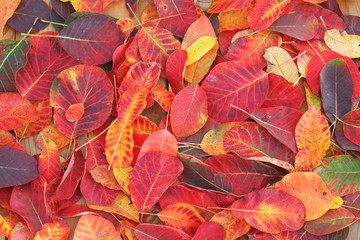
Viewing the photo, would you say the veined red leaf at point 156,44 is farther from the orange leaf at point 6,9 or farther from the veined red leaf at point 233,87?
the orange leaf at point 6,9

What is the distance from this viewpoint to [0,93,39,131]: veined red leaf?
62cm

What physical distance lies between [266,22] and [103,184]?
38 centimetres

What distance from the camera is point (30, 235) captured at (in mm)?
612

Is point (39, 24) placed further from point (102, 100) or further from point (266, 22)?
point (266, 22)

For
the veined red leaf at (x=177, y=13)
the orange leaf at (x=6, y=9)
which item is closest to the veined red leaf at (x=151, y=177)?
the veined red leaf at (x=177, y=13)

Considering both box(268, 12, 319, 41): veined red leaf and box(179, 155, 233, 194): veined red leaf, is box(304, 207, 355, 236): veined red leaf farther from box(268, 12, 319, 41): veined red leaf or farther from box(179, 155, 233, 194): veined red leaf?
box(268, 12, 319, 41): veined red leaf

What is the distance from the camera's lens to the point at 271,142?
64 centimetres

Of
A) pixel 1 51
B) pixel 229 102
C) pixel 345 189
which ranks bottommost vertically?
pixel 345 189

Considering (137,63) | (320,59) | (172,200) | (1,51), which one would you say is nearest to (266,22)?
(320,59)

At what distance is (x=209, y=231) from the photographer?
588 mm

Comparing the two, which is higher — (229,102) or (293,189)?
(229,102)

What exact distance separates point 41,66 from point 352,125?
0.52m

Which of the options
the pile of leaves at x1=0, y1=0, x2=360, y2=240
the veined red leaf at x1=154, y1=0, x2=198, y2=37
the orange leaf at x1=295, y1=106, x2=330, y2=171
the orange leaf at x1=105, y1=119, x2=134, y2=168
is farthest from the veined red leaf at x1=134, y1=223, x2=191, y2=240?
the veined red leaf at x1=154, y1=0, x2=198, y2=37

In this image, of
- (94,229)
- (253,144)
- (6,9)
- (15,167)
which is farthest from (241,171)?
(6,9)
